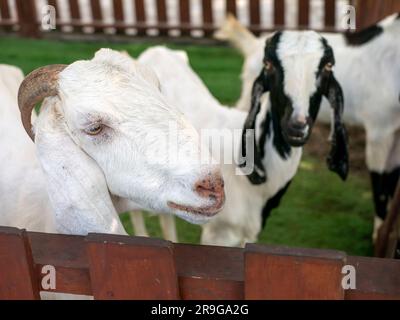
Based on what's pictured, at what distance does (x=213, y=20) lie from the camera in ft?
22.3

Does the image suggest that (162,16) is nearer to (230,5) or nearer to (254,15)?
(230,5)

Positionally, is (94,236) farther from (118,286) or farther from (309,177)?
(309,177)

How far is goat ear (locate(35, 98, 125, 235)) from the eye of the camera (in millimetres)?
1843

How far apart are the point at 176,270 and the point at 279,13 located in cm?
542

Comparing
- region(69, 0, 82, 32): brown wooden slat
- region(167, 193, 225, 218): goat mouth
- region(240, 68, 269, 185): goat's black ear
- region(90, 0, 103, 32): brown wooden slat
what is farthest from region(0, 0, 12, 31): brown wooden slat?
region(167, 193, 225, 218): goat mouth

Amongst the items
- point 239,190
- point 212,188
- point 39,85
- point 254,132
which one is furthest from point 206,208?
point 239,190

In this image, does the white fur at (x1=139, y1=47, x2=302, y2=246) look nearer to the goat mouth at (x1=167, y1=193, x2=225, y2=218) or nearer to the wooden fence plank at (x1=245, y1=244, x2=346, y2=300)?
the goat mouth at (x1=167, y1=193, x2=225, y2=218)

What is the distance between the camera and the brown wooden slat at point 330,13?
6406 millimetres

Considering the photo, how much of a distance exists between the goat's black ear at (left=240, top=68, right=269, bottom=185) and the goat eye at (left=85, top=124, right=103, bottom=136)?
1.25m

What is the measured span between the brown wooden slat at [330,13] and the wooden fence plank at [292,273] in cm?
544

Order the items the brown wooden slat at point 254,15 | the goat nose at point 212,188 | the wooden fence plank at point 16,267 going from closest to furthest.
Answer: the wooden fence plank at point 16,267
the goat nose at point 212,188
the brown wooden slat at point 254,15

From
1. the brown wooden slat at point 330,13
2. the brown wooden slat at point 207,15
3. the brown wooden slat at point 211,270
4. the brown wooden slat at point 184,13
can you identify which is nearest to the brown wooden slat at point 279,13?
the brown wooden slat at point 330,13

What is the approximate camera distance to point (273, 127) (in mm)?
3027

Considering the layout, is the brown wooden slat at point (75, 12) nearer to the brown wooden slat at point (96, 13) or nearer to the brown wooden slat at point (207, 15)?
the brown wooden slat at point (96, 13)
